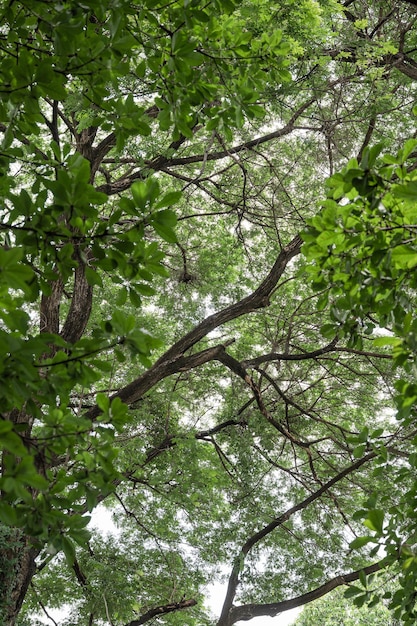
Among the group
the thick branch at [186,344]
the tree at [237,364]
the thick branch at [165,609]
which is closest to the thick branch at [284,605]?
the tree at [237,364]

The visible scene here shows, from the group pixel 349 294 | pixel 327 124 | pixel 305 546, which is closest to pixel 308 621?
pixel 305 546

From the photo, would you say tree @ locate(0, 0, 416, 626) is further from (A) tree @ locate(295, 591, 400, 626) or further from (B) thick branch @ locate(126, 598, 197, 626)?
(A) tree @ locate(295, 591, 400, 626)

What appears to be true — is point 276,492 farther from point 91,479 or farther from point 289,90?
point 91,479

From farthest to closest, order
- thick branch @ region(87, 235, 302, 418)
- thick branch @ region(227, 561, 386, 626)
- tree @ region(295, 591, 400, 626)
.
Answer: tree @ region(295, 591, 400, 626) < thick branch @ region(227, 561, 386, 626) < thick branch @ region(87, 235, 302, 418)

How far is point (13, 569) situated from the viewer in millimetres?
5855

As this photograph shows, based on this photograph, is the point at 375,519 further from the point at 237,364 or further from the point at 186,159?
the point at 186,159

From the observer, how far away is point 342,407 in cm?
862

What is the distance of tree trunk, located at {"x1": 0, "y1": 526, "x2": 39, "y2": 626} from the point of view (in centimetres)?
573

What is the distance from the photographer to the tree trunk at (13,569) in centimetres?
573

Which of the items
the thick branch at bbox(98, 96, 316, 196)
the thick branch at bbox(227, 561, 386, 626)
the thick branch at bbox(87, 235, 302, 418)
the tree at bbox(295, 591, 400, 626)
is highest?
the thick branch at bbox(98, 96, 316, 196)

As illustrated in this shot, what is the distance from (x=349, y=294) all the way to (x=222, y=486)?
6739mm

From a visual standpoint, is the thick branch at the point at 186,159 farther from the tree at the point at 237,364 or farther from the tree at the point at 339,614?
the tree at the point at 339,614

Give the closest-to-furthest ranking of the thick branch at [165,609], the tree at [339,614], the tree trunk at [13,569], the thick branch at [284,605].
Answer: the tree trunk at [13,569] < the thick branch at [165,609] < the thick branch at [284,605] < the tree at [339,614]

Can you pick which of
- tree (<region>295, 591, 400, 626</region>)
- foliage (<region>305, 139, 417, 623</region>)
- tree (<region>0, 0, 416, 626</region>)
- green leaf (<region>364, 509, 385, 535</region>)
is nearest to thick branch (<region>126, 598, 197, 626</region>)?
tree (<region>0, 0, 416, 626</region>)
